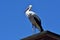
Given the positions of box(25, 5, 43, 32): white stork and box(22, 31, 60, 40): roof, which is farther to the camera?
box(25, 5, 43, 32): white stork

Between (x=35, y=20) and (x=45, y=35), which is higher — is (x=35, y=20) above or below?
above

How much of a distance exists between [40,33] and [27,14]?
11.2ft

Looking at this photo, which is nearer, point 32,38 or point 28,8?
point 32,38

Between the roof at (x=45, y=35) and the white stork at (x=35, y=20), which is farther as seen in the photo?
the white stork at (x=35, y=20)

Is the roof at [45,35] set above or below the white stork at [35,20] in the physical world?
below

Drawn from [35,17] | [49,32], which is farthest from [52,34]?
Result: [35,17]

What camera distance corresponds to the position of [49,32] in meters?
38.7

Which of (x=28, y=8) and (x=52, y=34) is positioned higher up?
(x=28, y=8)

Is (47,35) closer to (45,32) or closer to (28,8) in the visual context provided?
(45,32)

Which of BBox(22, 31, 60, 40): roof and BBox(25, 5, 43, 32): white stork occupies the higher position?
BBox(25, 5, 43, 32): white stork

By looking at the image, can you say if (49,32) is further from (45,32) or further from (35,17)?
(35,17)

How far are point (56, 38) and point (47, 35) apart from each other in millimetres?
746

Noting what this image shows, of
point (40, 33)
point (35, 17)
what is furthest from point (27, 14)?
point (40, 33)

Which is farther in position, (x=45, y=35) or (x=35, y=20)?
(x=35, y=20)
